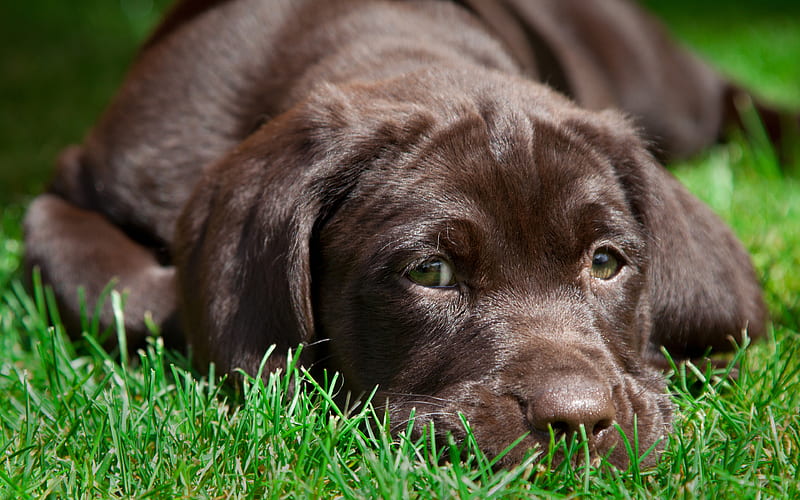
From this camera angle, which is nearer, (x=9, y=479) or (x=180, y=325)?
(x=9, y=479)

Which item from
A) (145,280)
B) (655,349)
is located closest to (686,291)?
(655,349)

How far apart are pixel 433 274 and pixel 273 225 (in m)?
0.44

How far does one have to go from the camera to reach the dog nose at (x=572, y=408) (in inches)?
79.0

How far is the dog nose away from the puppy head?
6 cm

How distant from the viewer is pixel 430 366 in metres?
2.32

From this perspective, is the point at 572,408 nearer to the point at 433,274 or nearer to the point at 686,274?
the point at 433,274

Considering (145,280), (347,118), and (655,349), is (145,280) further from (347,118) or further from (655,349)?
(655,349)

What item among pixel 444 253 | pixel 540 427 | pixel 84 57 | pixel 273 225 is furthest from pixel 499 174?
pixel 84 57

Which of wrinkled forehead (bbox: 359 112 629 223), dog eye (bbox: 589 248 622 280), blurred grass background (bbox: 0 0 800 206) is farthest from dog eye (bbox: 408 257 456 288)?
blurred grass background (bbox: 0 0 800 206)

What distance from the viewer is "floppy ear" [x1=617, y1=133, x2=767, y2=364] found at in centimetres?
270

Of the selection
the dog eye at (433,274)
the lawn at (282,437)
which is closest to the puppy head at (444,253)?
the dog eye at (433,274)

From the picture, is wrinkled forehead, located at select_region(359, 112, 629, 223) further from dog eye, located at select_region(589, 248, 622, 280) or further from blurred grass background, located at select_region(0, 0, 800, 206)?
blurred grass background, located at select_region(0, 0, 800, 206)

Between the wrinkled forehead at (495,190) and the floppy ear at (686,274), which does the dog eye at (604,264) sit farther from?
the floppy ear at (686,274)

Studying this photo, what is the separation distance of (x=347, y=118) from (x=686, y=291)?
111 centimetres
